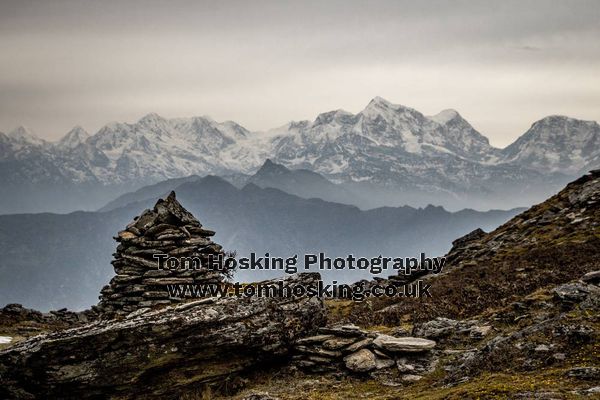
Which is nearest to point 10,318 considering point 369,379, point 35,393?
point 35,393

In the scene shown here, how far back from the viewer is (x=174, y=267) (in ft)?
111

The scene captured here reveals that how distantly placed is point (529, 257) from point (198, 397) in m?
33.5

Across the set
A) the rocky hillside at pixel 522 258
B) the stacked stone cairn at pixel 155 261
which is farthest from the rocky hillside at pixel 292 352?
the rocky hillside at pixel 522 258

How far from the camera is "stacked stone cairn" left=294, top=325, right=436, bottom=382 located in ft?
88.6

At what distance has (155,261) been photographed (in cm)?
3425

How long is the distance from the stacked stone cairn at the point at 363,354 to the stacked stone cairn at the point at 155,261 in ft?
27.8

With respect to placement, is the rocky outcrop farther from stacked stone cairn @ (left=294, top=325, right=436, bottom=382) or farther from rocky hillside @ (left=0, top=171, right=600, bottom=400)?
stacked stone cairn @ (left=294, top=325, right=436, bottom=382)

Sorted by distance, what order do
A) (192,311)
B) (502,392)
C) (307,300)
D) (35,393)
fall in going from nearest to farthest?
1. (502,392)
2. (35,393)
3. (192,311)
4. (307,300)

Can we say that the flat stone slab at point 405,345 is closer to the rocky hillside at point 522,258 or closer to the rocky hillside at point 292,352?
the rocky hillside at point 292,352

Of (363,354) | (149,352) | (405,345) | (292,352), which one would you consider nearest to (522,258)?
(405,345)

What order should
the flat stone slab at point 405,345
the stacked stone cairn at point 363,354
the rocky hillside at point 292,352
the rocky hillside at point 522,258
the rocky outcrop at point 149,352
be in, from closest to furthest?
the rocky hillside at point 292,352 → the rocky outcrop at point 149,352 → the stacked stone cairn at point 363,354 → the flat stone slab at point 405,345 → the rocky hillside at point 522,258

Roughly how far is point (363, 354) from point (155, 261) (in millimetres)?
13803

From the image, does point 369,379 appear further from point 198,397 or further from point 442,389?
point 198,397

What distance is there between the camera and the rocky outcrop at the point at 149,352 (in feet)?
86.0
